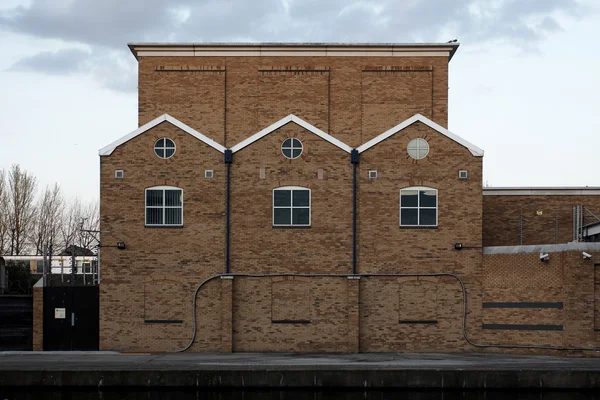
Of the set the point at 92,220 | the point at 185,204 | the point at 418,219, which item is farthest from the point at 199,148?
the point at 92,220

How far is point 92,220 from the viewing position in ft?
234

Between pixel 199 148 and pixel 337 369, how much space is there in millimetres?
11036

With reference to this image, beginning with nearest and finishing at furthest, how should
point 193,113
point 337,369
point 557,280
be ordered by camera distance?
point 337,369 → point 557,280 → point 193,113

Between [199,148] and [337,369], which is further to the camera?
[199,148]

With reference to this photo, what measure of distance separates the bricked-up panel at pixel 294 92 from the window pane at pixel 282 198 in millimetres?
8579

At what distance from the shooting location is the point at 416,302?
1293 inches

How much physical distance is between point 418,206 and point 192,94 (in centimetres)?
1323

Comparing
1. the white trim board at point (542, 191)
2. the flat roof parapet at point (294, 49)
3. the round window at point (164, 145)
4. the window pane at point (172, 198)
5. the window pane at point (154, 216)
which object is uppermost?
the flat roof parapet at point (294, 49)

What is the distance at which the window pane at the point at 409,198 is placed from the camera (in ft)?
109

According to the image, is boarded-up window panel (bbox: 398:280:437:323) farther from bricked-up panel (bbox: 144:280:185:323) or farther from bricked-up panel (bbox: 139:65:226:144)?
bricked-up panel (bbox: 139:65:226:144)

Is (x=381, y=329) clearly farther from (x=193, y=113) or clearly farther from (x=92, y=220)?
(x=92, y=220)

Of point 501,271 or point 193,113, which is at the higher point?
point 193,113

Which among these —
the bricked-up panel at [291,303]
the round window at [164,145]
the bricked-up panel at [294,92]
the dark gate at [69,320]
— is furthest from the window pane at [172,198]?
the bricked-up panel at [294,92]
